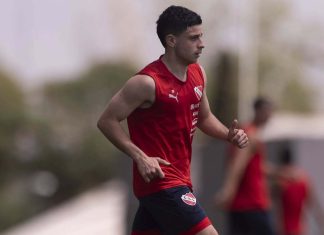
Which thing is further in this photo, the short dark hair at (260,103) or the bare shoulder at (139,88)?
the short dark hair at (260,103)

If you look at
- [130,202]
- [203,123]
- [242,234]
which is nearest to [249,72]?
[130,202]

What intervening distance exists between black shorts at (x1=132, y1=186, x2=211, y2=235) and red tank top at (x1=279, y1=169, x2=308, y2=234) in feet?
28.8

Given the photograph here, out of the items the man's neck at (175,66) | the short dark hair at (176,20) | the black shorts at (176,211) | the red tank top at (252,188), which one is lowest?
the red tank top at (252,188)

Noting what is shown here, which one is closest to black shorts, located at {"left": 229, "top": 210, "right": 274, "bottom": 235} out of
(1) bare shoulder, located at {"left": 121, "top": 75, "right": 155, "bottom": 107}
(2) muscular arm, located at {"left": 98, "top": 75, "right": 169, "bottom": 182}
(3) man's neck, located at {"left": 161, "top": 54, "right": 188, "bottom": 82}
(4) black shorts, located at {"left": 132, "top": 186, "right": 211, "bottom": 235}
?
(4) black shorts, located at {"left": 132, "top": 186, "right": 211, "bottom": 235}

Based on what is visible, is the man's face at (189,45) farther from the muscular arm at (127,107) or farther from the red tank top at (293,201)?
the red tank top at (293,201)

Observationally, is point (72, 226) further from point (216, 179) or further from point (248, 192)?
point (248, 192)

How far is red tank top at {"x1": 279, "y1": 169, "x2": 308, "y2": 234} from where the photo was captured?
741 inches

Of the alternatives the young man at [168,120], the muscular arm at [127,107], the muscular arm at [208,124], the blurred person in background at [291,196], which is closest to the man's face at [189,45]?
the young man at [168,120]

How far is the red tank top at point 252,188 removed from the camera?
1502 centimetres

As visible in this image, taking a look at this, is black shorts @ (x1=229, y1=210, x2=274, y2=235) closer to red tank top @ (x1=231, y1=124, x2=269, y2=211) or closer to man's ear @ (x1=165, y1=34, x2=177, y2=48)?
red tank top @ (x1=231, y1=124, x2=269, y2=211)

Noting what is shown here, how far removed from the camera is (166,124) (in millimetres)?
9852

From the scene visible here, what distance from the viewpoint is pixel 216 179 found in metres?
20.2

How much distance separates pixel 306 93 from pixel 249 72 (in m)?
27.6

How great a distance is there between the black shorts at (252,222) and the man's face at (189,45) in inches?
217
